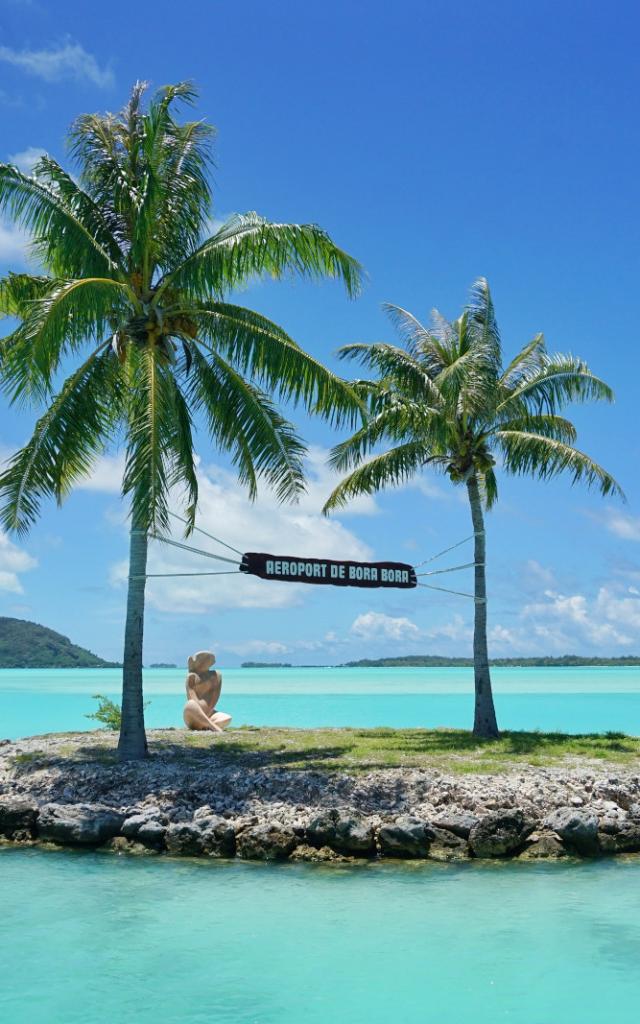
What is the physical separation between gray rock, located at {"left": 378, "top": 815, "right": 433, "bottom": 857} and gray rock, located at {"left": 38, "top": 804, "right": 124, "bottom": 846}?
345 centimetres

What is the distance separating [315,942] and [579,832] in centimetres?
434

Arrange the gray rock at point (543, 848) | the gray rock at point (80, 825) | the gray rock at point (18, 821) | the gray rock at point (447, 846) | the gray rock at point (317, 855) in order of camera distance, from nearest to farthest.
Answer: the gray rock at point (317, 855) → the gray rock at point (447, 846) → the gray rock at point (543, 848) → the gray rock at point (80, 825) → the gray rock at point (18, 821)

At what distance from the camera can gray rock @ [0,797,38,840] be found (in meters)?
12.8

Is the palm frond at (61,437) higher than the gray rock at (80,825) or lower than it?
higher

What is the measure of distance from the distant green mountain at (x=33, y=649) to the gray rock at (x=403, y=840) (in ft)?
388

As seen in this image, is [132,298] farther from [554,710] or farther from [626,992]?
[554,710]

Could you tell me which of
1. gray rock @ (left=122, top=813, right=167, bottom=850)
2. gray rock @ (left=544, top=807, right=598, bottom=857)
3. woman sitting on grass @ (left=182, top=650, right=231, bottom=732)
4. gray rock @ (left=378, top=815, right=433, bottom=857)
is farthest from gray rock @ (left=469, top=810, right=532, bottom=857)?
woman sitting on grass @ (left=182, top=650, right=231, bottom=732)

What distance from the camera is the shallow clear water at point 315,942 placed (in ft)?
24.9

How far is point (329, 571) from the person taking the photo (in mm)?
15828

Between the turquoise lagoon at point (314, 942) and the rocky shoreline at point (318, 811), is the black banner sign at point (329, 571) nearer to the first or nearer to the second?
the rocky shoreline at point (318, 811)

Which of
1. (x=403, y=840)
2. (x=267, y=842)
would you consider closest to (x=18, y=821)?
(x=267, y=842)

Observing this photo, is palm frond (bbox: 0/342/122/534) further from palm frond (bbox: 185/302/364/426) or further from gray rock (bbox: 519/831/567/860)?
gray rock (bbox: 519/831/567/860)

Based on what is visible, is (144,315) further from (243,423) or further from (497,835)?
(497,835)

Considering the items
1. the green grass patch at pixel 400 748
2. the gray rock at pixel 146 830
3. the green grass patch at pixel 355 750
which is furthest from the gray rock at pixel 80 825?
the green grass patch at pixel 400 748
